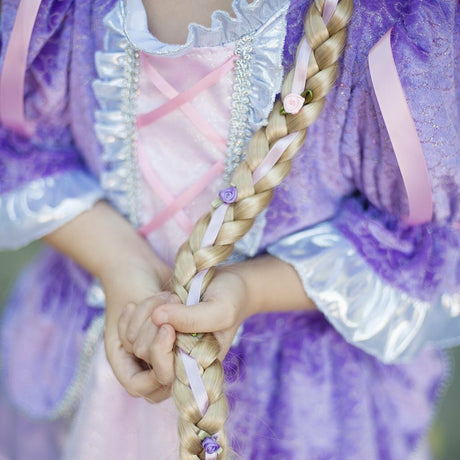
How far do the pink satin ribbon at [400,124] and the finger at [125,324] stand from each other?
0.94 ft

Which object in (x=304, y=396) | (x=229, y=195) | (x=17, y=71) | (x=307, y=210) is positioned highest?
(x=17, y=71)

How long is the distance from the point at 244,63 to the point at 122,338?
0.94 feet

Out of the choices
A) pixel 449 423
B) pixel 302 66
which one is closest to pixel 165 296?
pixel 302 66

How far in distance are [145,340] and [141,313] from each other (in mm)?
28

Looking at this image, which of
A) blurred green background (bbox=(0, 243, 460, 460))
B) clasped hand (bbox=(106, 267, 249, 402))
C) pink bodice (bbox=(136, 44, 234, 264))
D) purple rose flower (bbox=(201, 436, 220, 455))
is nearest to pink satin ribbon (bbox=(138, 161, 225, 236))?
pink bodice (bbox=(136, 44, 234, 264))

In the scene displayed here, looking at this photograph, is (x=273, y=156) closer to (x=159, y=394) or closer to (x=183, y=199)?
(x=183, y=199)

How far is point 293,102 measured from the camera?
55 centimetres

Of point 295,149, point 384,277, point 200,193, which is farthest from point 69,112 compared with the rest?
point 384,277

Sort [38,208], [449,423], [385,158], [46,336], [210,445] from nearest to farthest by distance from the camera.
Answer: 1. [210,445]
2. [385,158]
3. [38,208]
4. [46,336]
5. [449,423]

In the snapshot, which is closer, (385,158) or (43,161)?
(385,158)

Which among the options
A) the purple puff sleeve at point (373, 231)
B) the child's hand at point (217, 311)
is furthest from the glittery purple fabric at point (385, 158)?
→ the child's hand at point (217, 311)

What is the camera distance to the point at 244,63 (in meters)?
0.60

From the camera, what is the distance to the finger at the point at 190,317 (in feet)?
1.69

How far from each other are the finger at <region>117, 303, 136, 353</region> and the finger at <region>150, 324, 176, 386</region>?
61mm
